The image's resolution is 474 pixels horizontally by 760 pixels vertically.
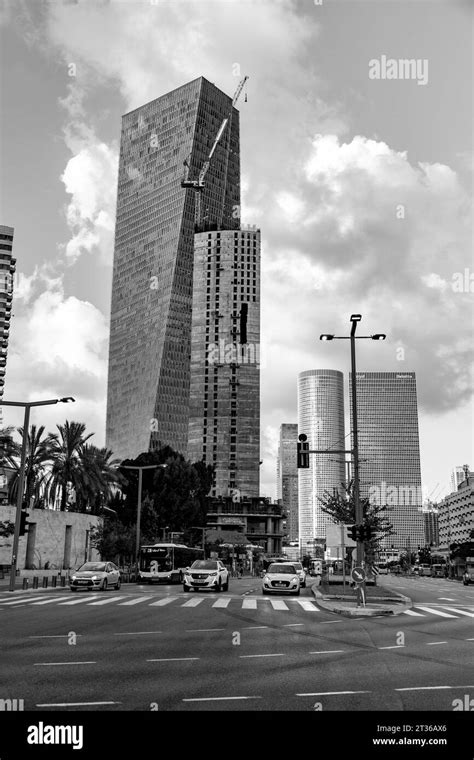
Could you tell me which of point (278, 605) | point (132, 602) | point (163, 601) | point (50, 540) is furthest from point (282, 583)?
point (50, 540)

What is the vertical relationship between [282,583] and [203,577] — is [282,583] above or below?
below

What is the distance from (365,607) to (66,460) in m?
41.4

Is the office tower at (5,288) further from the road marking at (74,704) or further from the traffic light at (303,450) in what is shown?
the road marking at (74,704)

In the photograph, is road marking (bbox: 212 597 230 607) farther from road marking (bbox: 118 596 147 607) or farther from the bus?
the bus

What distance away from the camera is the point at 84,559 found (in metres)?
58.7

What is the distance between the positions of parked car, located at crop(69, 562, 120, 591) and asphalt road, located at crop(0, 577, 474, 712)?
37.1 ft

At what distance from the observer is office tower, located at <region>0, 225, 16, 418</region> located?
16500cm

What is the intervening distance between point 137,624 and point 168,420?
180025 millimetres

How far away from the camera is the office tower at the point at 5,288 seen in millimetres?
165000

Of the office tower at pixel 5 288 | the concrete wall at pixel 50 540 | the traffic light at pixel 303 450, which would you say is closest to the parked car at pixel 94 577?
the traffic light at pixel 303 450

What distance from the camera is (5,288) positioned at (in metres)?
168

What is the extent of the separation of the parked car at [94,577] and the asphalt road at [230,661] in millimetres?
11323

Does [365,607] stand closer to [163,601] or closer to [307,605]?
[307,605]
